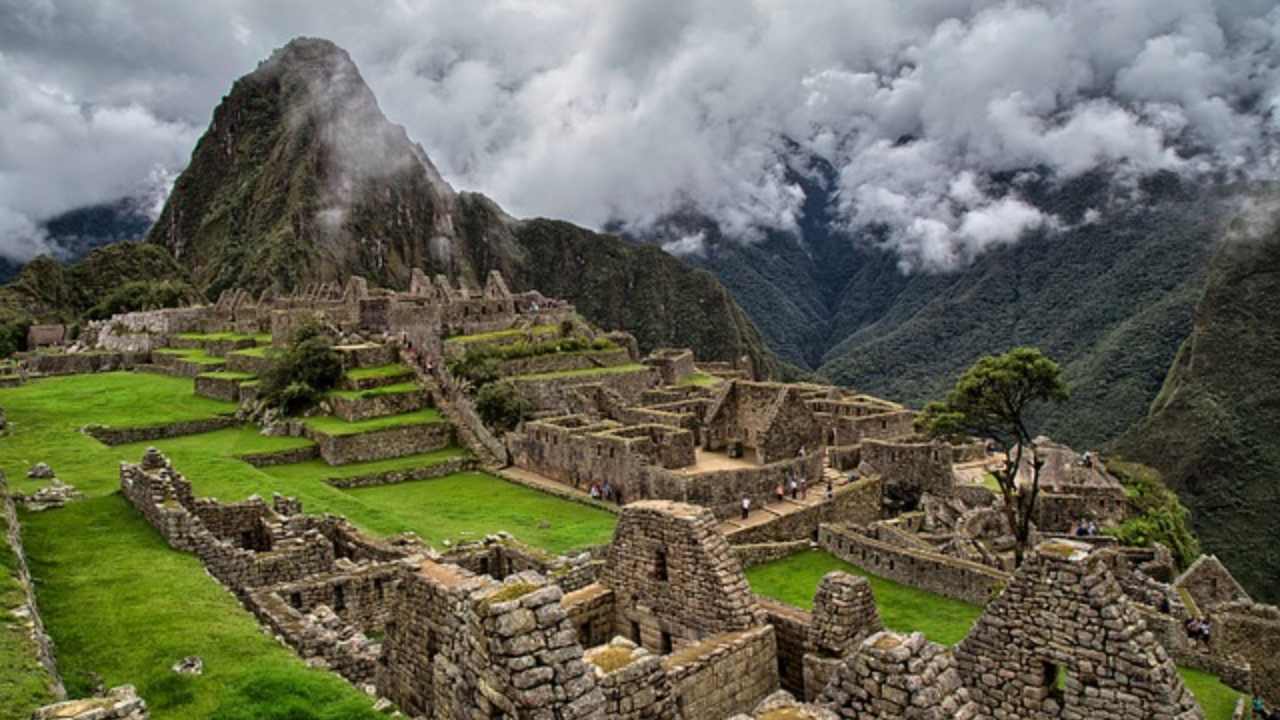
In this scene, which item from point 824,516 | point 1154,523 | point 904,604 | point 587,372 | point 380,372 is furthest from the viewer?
point 587,372

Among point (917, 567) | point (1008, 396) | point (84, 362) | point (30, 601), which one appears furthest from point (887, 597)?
point (84, 362)

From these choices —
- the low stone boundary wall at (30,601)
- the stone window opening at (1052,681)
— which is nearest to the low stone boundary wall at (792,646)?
the stone window opening at (1052,681)

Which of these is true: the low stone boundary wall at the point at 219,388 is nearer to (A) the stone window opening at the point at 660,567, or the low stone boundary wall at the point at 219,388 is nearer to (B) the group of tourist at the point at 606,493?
(B) the group of tourist at the point at 606,493

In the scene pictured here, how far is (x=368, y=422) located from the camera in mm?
32094

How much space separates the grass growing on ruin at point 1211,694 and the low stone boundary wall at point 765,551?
8.01m

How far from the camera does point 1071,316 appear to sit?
83500 millimetres

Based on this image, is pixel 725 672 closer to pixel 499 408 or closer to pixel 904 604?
pixel 904 604

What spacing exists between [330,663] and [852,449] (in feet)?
78.2

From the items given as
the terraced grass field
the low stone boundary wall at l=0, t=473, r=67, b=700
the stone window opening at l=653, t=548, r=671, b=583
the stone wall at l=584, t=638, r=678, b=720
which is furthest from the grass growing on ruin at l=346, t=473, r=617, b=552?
the stone wall at l=584, t=638, r=678, b=720

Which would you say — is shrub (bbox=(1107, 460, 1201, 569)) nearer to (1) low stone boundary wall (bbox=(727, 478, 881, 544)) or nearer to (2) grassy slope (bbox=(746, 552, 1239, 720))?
(1) low stone boundary wall (bbox=(727, 478, 881, 544))

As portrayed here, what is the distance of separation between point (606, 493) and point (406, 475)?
24.8 ft

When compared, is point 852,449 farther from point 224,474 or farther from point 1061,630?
point 1061,630

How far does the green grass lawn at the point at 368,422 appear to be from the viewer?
30.4 metres

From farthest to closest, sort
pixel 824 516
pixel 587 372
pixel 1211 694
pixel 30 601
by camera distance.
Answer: pixel 587 372
pixel 824 516
pixel 1211 694
pixel 30 601
